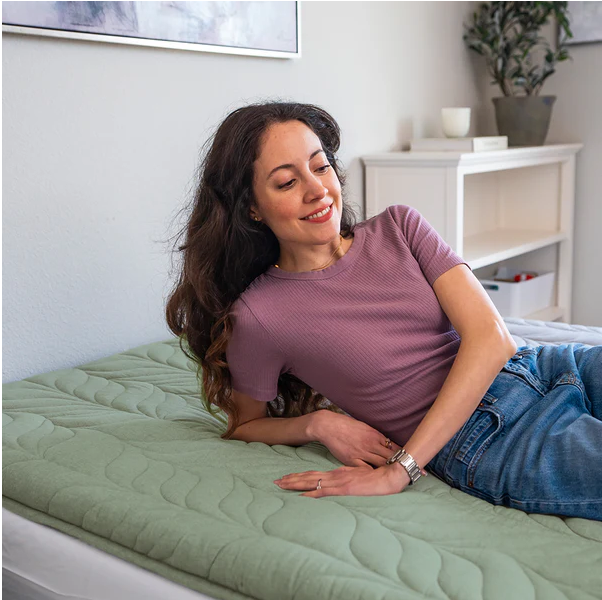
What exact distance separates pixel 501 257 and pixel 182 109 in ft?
4.16

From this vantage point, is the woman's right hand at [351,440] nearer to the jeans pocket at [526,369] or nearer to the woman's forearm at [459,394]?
the woman's forearm at [459,394]

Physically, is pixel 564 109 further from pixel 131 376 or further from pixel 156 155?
pixel 131 376

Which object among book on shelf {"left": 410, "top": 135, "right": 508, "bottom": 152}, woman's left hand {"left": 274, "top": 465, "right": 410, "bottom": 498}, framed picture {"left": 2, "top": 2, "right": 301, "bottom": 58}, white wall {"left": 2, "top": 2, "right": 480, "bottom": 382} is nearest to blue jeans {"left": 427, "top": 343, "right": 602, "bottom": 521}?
woman's left hand {"left": 274, "top": 465, "right": 410, "bottom": 498}

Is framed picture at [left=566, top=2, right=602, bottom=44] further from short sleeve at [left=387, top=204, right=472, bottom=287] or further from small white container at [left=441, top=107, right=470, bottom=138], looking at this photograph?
short sleeve at [left=387, top=204, right=472, bottom=287]

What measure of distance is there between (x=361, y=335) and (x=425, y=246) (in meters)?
0.19

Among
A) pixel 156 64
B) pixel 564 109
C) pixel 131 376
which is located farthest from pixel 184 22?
pixel 564 109

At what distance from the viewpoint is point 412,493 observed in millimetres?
1163

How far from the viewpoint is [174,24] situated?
195cm

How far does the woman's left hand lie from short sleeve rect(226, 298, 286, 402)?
171 mm

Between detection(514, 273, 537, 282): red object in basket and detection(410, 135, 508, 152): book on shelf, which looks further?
detection(514, 273, 537, 282): red object in basket

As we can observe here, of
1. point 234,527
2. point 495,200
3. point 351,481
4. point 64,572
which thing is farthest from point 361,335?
point 495,200

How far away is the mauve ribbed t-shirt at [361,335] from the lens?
50.0 inches

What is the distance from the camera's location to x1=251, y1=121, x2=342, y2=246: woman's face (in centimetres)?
129

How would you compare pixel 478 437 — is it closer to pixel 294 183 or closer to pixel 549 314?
pixel 294 183
